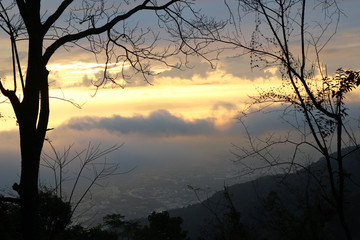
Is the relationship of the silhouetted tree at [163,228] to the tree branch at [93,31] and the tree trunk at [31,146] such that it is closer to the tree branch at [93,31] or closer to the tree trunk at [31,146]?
the tree trunk at [31,146]

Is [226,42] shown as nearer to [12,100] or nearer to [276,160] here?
[276,160]

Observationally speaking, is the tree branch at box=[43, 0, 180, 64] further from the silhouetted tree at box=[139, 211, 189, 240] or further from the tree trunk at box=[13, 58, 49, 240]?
the silhouetted tree at box=[139, 211, 189, 240]

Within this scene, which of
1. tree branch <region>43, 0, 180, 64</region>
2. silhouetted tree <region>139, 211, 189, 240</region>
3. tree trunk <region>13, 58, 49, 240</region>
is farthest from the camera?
silhouetted tree <region>139, 211, 189, 240</region>

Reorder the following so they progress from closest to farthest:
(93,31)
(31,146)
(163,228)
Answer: (31,146), (93,31), (163,228)

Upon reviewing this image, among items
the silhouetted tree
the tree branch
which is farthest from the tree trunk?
the silhouetted tree

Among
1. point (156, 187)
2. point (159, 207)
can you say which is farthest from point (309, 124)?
point (156, 187)

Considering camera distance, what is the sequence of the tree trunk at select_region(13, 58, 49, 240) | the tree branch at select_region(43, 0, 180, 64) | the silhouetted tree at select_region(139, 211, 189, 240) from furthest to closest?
the silhouetted tree at select_region(139, 211, 189, 240) → the tree branch at select_region(43, 0, 180, 64) → the tree trunk at select_region(13, 58, 49, 240)

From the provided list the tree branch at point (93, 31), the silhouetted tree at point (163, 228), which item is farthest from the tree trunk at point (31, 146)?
the silhouetted tree at point (163, 228)

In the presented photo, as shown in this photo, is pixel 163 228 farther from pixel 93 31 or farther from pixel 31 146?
pixel 31 146

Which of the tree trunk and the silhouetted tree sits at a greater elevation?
the tree trunk

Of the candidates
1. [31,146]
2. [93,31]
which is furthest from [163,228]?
[31,146]

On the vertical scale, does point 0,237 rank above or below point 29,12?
below
